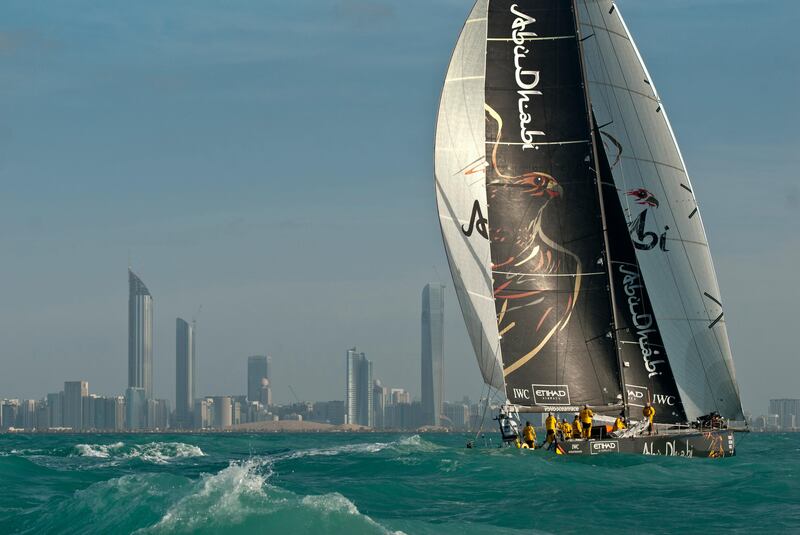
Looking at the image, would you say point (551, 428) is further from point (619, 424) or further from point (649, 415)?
point (649, 415)

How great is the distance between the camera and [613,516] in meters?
22.9

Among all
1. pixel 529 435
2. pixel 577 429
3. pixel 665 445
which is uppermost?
pixel 577 429

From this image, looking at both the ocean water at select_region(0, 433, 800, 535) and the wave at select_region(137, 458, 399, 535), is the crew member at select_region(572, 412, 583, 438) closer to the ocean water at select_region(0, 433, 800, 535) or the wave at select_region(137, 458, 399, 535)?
the ocean water at select_region(0, 433, 800, 535)

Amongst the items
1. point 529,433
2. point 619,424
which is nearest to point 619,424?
point 619,424

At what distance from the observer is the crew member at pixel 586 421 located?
32.8m

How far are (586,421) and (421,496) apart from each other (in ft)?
26.1

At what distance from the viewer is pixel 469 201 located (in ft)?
115

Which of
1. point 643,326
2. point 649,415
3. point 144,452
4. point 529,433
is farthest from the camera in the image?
point 144,452

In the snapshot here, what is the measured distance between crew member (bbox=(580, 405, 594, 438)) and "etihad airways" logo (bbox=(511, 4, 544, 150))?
6.93 meters

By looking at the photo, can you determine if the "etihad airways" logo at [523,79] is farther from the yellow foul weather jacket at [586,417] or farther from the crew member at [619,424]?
the crew member at [619,424]

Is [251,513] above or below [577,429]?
below

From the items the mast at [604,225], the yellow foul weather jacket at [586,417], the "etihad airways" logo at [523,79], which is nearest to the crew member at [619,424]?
the mast at [604,225]

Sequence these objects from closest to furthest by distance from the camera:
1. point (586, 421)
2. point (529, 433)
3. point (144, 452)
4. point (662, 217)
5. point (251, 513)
A: point (251, 513)
point (586, 421)
point (529, 433)
point (662, 217)
point (144, 452)

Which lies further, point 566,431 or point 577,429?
point 566,431
